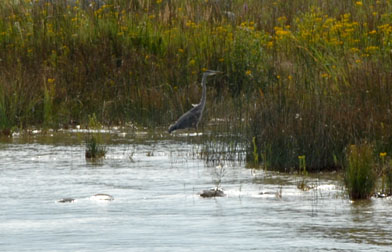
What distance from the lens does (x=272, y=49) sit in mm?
16094

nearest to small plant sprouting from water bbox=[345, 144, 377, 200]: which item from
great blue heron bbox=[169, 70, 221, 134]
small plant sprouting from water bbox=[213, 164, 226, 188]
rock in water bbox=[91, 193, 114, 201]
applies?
small plant sprouting from water bbox=[213, 164, 226, 188]

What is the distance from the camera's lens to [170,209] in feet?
24.7

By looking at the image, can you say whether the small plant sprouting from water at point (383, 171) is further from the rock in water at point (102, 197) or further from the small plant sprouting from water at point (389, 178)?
the rock in water at point (102, 197)

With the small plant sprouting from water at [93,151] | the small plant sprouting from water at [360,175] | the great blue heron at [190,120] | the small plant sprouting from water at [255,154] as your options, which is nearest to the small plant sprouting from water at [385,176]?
the small plant sprouting from water at [360,175]

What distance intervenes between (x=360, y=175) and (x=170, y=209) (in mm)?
1587

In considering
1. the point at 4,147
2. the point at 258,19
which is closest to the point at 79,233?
→ the point at 4,147

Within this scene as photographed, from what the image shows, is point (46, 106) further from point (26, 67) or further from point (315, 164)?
point (315, 164)

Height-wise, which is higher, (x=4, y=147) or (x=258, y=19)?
(x=258, y=19)

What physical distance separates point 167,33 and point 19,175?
23.8 feet

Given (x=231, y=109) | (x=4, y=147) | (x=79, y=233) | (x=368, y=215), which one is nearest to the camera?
(x=79, y=233)

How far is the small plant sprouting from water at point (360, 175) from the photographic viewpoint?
7801 mm

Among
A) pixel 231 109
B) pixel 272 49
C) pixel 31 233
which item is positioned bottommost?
pixel 31 233

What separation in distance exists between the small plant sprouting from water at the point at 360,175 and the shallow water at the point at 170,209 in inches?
4.7

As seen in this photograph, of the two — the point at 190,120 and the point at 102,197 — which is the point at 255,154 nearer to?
Result: the point at 102,197
